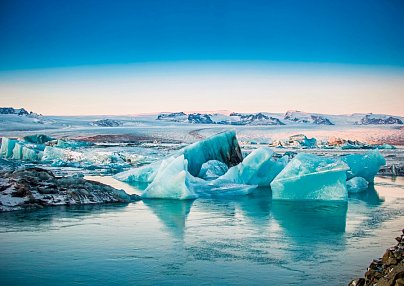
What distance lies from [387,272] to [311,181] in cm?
553

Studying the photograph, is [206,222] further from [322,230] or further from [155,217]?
[322,230]

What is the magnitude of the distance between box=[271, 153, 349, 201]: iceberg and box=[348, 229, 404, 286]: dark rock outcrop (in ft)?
15.9

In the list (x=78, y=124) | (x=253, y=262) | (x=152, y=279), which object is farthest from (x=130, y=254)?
(x=78, y=124)

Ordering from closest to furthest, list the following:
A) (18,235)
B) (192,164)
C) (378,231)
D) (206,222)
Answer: (18,235) < (378,231) < (206,222) < (192,164)

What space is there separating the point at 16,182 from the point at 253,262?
14.1 ft

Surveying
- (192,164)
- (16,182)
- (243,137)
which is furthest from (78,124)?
(16,182)

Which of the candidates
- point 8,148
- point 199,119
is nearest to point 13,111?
point 199,119

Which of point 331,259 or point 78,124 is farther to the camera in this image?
point 78,124

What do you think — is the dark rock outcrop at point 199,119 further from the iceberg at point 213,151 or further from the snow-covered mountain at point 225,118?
the iceberg at point 213,151

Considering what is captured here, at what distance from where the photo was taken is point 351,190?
10062 mm

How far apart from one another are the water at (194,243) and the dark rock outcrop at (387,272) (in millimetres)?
→ 445

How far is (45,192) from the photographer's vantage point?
741 cm

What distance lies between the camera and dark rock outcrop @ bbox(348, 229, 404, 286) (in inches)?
110

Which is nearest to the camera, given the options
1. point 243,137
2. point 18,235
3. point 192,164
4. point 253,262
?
point 253,262
